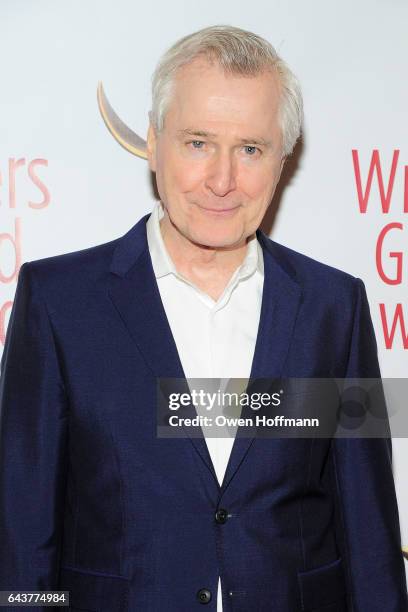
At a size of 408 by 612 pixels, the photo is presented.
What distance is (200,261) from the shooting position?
1.77m

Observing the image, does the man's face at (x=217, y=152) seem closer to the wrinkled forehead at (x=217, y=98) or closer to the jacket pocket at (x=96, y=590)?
the wrinkled forehead at (x=217, y=98)

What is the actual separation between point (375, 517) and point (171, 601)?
451 mm

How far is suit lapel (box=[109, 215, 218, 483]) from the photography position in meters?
1.59

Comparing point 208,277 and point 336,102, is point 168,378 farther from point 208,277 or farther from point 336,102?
point 336,102

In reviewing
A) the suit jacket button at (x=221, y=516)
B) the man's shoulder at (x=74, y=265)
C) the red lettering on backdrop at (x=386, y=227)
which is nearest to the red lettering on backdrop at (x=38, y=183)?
the man's shoulder at (x=74, y=265)

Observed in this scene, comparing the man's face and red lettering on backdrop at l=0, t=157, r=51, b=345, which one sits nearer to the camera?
the man's face

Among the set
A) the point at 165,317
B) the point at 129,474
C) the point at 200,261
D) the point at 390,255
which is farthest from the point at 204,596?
the point at 390,255

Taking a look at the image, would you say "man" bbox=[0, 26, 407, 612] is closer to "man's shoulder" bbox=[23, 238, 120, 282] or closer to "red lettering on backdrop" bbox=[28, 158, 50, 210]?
"man's shoulder" bbox=[23, 238, 120, 282]

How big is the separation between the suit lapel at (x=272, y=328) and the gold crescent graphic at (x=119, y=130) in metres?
0.45

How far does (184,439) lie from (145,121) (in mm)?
809

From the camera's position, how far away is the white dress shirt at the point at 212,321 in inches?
65.6

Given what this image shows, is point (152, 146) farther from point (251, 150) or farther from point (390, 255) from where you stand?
point (390, 255)

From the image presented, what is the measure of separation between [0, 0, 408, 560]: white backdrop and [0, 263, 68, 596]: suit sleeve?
0.46 m

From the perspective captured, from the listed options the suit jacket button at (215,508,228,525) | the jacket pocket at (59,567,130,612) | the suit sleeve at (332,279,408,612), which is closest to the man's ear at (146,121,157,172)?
the suit sleeve at (332,279,408,612)
